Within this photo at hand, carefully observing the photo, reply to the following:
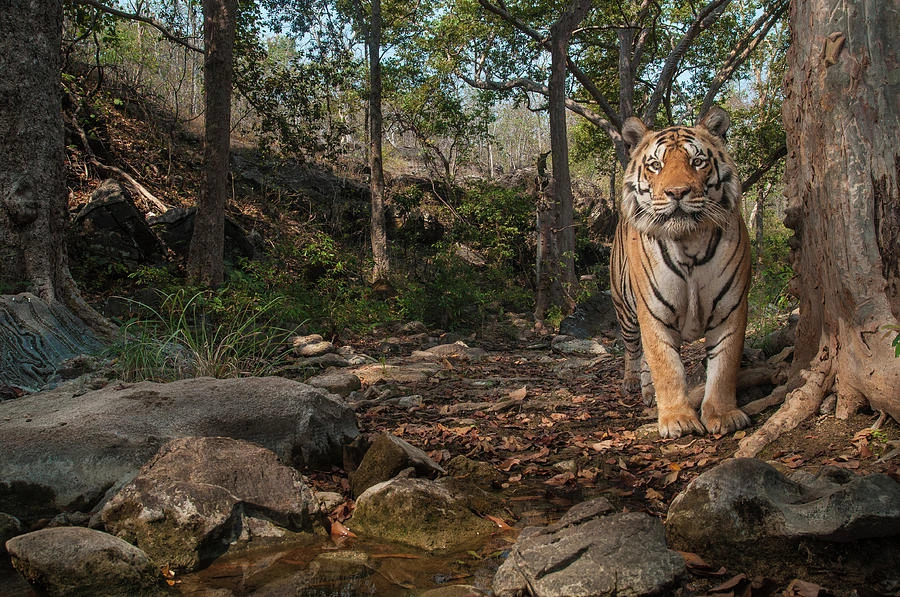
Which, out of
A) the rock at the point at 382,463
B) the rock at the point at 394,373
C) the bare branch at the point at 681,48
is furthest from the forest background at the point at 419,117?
the rock at the point at 382,463

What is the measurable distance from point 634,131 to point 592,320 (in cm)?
843

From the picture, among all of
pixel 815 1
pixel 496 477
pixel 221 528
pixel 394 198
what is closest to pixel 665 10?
pixel 394 198

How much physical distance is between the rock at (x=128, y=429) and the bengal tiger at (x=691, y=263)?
7.22 feet

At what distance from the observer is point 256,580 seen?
279 cm

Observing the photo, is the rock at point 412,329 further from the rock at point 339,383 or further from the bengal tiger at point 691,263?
the bengal tiger at point 691,263

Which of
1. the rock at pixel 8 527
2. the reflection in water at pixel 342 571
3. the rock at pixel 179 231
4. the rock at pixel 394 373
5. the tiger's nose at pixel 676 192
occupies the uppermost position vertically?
the rock at pixel 179 231

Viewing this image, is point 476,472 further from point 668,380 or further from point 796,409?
point 796,409

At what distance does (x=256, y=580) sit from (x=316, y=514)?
631mm

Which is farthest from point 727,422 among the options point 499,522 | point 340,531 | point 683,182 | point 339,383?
point 339,383

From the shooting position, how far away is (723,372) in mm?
4145

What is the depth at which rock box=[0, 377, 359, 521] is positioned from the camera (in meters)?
3.38

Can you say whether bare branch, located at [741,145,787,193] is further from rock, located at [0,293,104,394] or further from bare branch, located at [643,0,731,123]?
rock, located at [0,293,104,394]

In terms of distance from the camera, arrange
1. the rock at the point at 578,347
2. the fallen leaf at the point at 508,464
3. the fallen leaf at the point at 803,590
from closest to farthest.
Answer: the fallen leaf at the point at 803,590, the fallen leaf at the point at 508,464, the rock at the point at 578,347

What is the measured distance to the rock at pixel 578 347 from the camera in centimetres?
990
